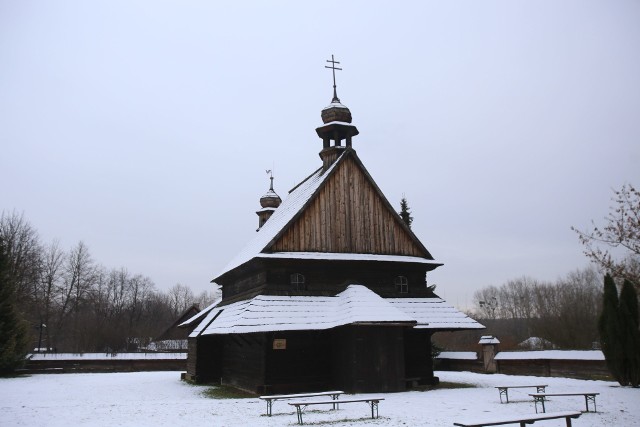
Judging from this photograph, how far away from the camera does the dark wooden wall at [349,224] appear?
1866cm

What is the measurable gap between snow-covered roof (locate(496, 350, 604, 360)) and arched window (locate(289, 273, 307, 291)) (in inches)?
503

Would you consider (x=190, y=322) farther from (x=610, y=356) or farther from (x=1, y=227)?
(x=1, y=227)

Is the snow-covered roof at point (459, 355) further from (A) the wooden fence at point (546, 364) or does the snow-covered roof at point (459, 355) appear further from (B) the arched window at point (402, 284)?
(B) the arched window at point (402, 284)

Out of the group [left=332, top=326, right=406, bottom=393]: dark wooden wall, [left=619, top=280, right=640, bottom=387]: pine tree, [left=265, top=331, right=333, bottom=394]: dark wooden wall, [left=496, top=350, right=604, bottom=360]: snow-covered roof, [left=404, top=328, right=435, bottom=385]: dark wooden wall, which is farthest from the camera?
[left=496, top=350, right=604, bottom=360]: snow-covered roof

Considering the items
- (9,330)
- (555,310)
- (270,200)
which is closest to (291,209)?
(270,200)

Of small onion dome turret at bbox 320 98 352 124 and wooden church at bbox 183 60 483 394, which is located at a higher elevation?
small onion dome turret at bbox 320 98 352 124

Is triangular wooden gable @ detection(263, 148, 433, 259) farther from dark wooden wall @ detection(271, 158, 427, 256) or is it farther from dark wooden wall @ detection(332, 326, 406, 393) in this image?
dark wooden wall @ detection(332, 326, 406, 393)

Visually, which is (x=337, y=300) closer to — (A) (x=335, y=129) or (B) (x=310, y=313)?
(B) (x=310, y=313)

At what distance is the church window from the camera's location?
18.5 metres

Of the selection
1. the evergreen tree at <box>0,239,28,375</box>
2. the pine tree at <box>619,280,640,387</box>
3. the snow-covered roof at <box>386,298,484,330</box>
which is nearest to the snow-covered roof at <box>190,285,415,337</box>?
the snow-covered roof at <box>386,298,484,330</box>

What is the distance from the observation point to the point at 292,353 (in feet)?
57.0

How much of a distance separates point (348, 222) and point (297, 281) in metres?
2.96

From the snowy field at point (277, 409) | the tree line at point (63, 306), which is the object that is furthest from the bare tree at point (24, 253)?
the snowy field at point (277, 409)

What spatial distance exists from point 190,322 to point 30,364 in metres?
12.0
